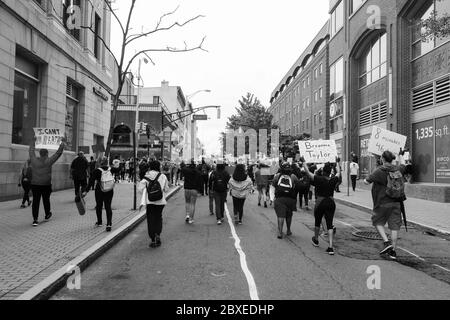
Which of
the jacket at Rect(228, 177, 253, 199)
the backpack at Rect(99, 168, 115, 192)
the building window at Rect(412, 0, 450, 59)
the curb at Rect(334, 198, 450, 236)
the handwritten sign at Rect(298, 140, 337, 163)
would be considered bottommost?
the curb at Rect(334, 198, 450, 236)

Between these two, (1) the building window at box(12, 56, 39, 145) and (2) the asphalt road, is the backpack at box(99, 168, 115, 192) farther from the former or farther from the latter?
(1) the building window at box(12, 56, 39, 145)

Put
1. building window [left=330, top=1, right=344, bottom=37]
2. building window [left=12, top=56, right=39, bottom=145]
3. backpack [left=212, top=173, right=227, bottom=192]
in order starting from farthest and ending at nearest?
building window [left=330, top=1, right=344, bottom=37], building window [left=12, top=56, right=39, bottom=145], backpack [left=212, top=173, right=227, bottom=192]

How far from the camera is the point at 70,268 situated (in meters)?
5.79

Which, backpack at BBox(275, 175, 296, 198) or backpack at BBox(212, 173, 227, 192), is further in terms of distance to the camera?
backpack at BBox(212, 173, 227, 192)

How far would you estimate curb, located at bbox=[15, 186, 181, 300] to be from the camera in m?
4.81

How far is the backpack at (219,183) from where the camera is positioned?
Result: 1137cm

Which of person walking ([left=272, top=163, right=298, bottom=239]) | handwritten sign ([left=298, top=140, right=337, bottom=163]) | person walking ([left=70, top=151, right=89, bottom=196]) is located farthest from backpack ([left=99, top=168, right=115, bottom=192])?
handwritten sign ([left=298, top=140, right=337, bottom=163])

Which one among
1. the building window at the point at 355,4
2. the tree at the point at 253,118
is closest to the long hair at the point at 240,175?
the building window at the point at 355,4

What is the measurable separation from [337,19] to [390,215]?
27557mm

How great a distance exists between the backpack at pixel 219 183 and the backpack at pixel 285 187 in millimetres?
2539

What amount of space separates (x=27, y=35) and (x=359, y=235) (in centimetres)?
1351

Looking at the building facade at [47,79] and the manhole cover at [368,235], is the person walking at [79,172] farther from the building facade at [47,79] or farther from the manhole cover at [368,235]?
the manhole cover at [368,235]

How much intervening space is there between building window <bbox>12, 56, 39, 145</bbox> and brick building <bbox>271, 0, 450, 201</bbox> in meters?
15.9
